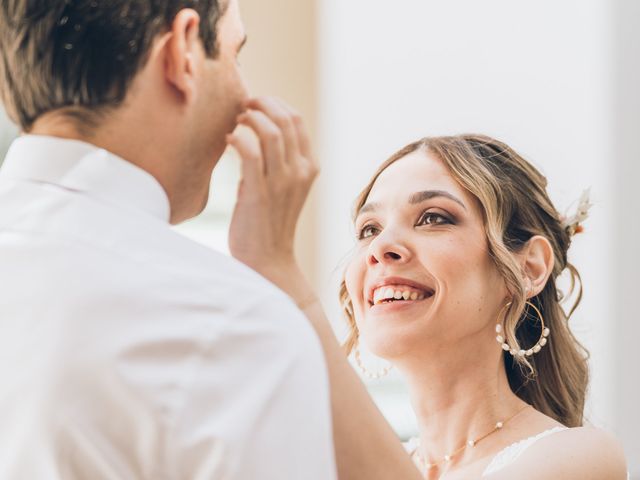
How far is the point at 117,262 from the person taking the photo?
0.79 meters

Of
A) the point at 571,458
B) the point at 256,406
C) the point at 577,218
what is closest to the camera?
the point at 256,406

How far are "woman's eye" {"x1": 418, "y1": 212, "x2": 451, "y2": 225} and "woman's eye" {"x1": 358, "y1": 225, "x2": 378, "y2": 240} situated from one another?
0.38 ft

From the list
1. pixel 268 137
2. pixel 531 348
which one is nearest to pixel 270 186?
pixel 268 137

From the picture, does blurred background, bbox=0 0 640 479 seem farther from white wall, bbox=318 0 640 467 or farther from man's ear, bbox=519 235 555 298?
man's ear, bbox=519 235 555 298

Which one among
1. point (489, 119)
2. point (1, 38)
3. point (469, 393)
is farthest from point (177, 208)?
point (489, 119)

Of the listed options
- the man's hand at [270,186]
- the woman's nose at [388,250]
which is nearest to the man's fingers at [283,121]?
the man's hand at [270,186]

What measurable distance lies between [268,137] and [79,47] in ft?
0.67

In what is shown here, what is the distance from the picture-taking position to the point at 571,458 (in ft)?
5.07

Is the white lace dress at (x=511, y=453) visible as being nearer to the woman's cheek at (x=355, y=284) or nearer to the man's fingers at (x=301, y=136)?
the woman's cheek at (x=355, y=284)

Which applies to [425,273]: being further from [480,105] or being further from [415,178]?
[480,105]

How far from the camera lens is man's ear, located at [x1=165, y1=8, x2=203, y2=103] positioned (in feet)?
2.80

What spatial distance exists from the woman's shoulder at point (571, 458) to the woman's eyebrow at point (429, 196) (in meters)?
0.43

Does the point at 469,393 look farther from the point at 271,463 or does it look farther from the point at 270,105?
the point at 271,463

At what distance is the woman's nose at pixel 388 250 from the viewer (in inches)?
66.6
